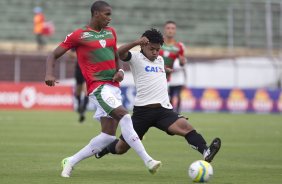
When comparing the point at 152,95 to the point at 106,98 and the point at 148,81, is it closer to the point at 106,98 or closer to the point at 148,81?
the point at 148,81

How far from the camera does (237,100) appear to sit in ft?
117

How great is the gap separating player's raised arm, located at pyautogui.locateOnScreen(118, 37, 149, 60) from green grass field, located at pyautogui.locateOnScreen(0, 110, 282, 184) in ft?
5.48

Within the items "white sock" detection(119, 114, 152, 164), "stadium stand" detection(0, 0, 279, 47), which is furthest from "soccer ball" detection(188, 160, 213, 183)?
"stadium stand" detection(0, 0, 279, 47)

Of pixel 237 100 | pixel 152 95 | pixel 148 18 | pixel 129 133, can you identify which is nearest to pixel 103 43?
pixel 152 95

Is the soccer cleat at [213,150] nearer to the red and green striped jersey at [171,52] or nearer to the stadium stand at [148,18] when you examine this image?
the red and green striped jersey at [171,52]

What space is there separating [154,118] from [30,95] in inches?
869

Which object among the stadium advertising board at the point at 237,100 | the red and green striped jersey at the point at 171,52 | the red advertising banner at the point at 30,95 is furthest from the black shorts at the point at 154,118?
the stadium advertising board at the point at 237,100

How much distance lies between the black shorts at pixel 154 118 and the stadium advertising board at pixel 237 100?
23495 millimetres

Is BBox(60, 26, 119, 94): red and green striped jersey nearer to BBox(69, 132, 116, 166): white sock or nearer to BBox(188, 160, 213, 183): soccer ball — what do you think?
BBox(69, 132, 116, 166): white sock

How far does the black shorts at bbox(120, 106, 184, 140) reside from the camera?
37.8 feet

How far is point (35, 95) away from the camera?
33.1 metres

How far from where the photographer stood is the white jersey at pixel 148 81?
38.1 feet

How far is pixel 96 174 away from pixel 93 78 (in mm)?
1330

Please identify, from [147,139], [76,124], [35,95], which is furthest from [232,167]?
[35,95]
